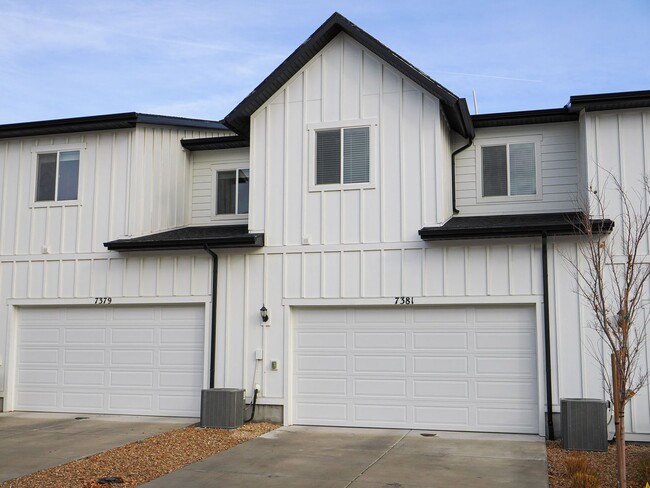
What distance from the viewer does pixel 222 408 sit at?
1289 cm

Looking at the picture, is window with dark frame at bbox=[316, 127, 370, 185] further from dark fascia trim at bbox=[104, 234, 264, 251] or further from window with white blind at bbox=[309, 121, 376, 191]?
dark fascia trim at bbox=[104, 234, 264, 251]

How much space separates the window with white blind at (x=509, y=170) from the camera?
1440 centimetres

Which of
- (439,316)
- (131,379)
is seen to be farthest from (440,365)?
(131,379)

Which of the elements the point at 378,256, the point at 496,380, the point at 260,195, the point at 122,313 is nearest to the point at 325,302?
the point at 378,256

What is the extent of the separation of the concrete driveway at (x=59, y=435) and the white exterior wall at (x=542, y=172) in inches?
281

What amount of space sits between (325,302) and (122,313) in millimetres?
4388

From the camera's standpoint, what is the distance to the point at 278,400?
43.7 ft

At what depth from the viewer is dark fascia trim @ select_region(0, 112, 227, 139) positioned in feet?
49.0

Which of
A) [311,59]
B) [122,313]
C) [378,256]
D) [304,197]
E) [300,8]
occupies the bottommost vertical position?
[122,313]

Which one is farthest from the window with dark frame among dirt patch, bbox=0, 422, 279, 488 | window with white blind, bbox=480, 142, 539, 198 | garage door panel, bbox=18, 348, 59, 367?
garage door panel, bbox=18, 348, 59, 367

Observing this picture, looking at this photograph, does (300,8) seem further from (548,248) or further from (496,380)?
(496,380)

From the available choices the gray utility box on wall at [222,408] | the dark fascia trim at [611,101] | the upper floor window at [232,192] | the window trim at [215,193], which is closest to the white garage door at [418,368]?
the gray utility box on wall at [222,408]

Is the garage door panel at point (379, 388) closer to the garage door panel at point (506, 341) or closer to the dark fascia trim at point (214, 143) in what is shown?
the garage door panel at point (506, 341)

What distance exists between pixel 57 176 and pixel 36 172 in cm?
52
